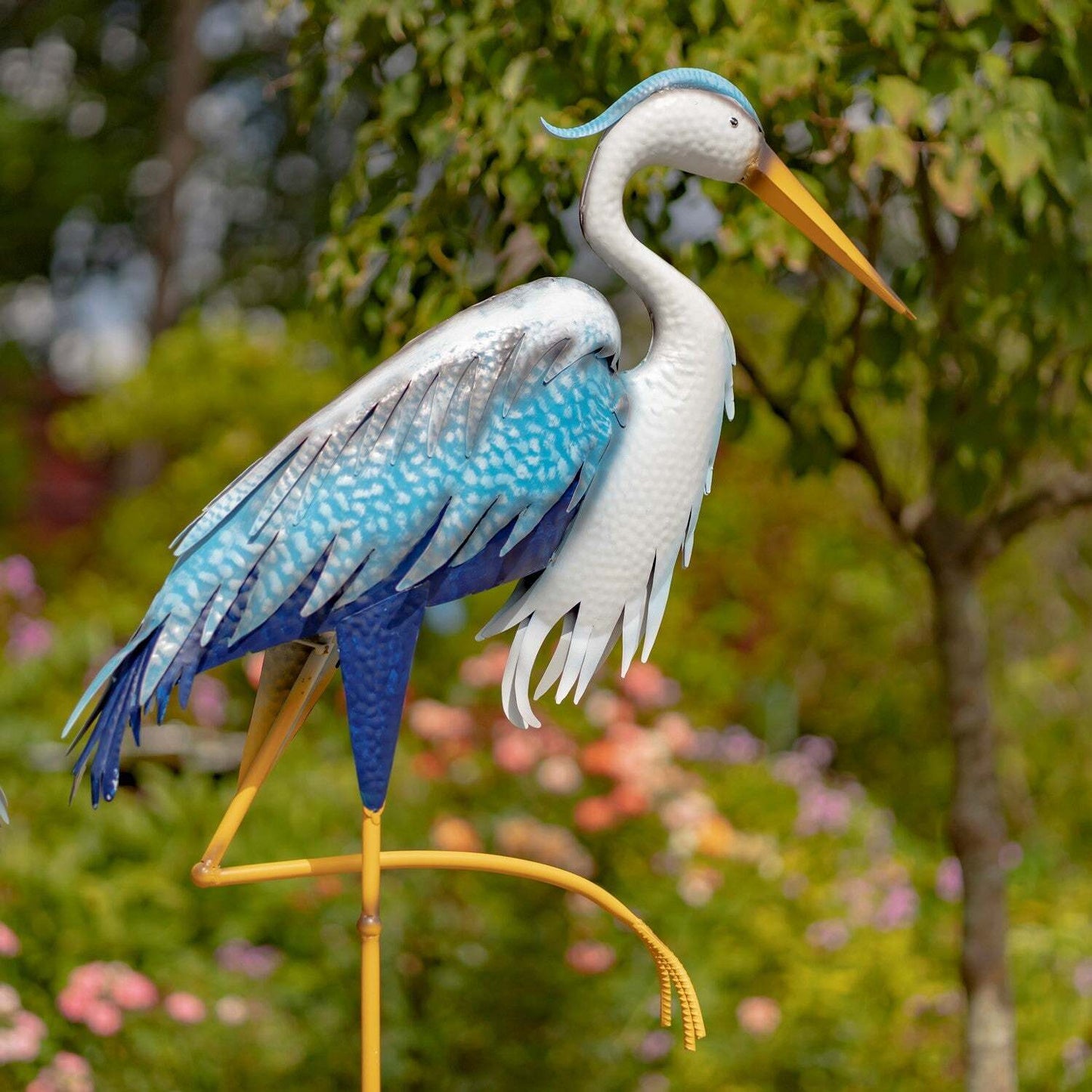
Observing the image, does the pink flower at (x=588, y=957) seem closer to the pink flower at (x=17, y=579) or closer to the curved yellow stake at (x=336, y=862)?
the curved yellow stake at (x=336, y=862)

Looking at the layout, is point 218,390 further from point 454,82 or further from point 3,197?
point 3,197

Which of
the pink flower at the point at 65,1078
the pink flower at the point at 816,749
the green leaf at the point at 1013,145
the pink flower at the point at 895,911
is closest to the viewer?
the green leaf at the point at 1013,145

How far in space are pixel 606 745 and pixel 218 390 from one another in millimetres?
3510

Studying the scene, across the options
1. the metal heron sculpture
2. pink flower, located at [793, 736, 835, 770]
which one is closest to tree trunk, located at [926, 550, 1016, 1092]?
the metal heron sculpture

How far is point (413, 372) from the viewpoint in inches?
82.1

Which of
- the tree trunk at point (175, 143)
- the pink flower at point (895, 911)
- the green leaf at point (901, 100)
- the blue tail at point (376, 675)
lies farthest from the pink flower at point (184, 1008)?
the tree trunk at point (175, 143)

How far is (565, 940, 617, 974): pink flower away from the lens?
3.53 m

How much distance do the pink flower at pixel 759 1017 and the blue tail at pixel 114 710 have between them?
2217 mm

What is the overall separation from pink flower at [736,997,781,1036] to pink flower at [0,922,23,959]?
1.82 m

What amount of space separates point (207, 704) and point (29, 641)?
2.46 ft

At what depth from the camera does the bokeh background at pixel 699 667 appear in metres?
2.64

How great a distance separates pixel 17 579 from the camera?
19.0 ft

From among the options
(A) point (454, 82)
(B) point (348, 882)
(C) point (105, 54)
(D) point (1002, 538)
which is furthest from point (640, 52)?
(C) point (105, 54)

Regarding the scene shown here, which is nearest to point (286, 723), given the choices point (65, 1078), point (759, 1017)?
point (65, 1078)
